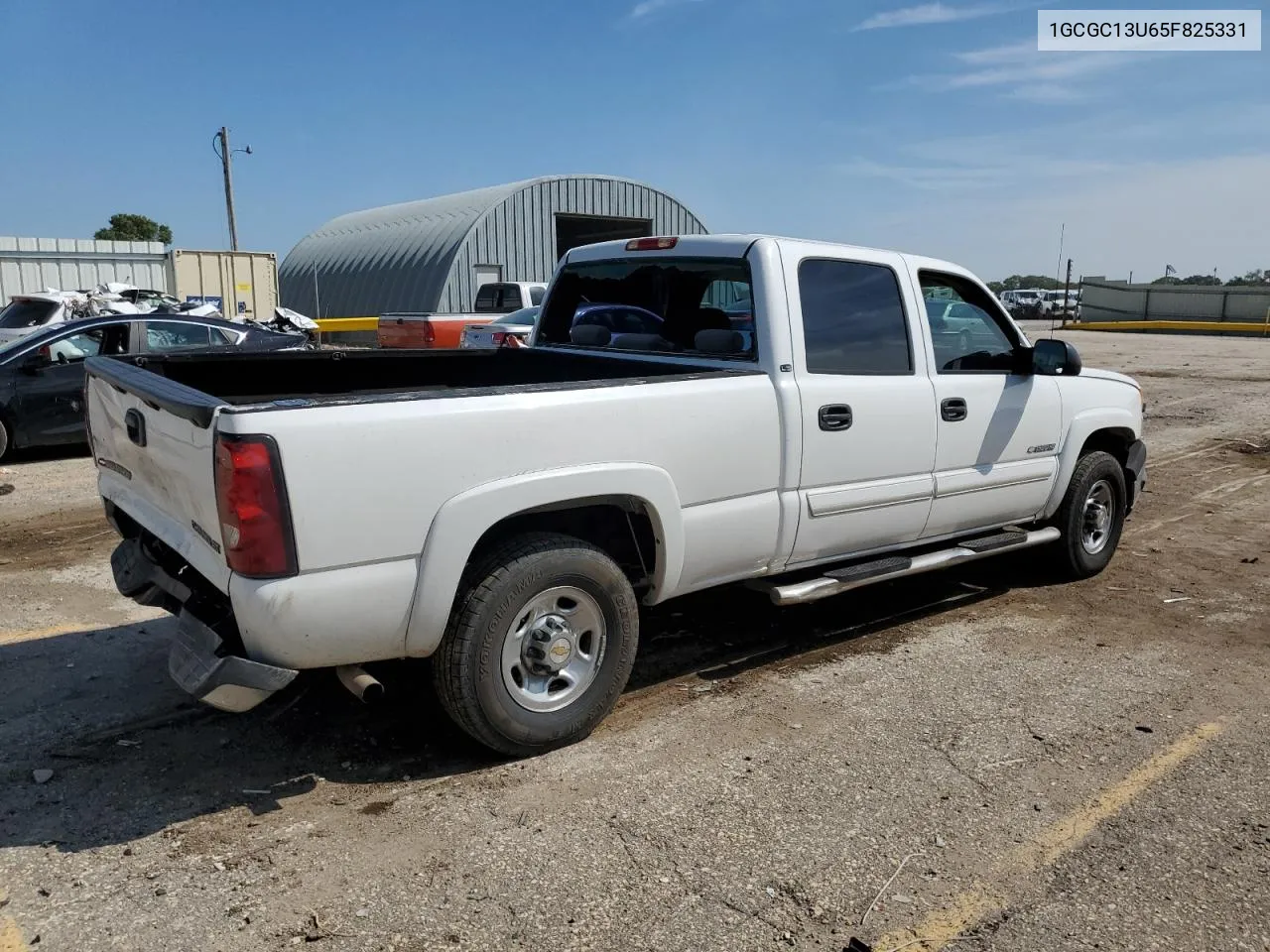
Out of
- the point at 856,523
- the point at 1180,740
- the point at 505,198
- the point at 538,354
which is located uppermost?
the point at 505,198

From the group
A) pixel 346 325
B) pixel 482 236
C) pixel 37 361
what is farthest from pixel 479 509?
pixel 346 325

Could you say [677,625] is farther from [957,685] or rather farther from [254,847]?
[254,847]

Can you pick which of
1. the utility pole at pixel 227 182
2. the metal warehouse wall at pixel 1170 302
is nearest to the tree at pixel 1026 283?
the metal warehouse wall at pixel 1170 302

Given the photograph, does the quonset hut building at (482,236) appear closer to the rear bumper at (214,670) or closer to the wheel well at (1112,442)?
the wheel well at (1112,442)

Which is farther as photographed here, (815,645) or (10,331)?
(10,331)

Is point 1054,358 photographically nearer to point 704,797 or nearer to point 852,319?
point 852,319

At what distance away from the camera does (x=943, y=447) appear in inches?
204

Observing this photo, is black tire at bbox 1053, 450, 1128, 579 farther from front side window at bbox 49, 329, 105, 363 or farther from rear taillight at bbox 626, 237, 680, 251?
front side window at bbox 49, 329, 105, 363

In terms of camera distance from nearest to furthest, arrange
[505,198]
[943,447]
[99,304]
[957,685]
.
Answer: [957,685]
[943,447]
[99,304]
[505,198]

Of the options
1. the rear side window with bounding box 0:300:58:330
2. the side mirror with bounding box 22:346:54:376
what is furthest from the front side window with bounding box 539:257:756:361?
the rear side window with bounding box 0:300:58:330

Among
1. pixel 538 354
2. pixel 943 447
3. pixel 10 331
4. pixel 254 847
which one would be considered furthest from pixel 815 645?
pixel 10 331

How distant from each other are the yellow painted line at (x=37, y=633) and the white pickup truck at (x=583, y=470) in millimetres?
1187

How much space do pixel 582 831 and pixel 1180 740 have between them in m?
2.52

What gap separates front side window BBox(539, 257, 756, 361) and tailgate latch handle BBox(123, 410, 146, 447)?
2403mm
